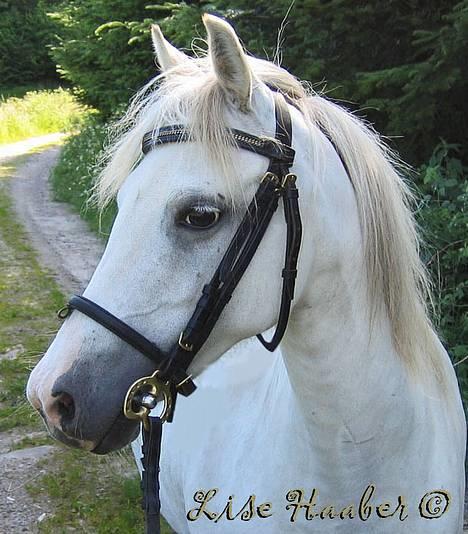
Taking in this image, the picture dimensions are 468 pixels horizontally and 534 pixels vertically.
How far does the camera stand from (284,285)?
1.50 meters

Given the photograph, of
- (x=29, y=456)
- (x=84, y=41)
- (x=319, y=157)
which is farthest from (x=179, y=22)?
(x=84, y=41)

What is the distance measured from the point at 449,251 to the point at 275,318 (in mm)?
2305

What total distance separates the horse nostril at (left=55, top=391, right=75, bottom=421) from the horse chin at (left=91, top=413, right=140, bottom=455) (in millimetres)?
95

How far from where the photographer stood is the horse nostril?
1374 millimetres

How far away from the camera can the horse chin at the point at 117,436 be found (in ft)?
4.76

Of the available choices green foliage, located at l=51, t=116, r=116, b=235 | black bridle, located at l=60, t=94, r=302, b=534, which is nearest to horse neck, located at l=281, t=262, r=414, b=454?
black bridle, located at l=60, t=94, r=302, b=534

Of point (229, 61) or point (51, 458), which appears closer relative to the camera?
point (229, 61)

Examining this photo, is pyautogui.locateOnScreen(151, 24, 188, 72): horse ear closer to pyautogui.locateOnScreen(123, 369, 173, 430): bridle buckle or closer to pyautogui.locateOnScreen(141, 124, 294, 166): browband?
pyautogui.locateOnScreen(141, 124, 294, 166): browband

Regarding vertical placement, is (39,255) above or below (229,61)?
below

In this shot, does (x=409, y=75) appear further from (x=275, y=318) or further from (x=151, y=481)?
(x=151, y=481)

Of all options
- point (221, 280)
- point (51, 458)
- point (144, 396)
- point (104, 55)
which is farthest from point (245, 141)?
point (104, 55)

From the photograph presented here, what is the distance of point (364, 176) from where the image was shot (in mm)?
1629

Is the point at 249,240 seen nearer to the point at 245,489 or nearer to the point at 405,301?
the point at 405,301

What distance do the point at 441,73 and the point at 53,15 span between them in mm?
11205
